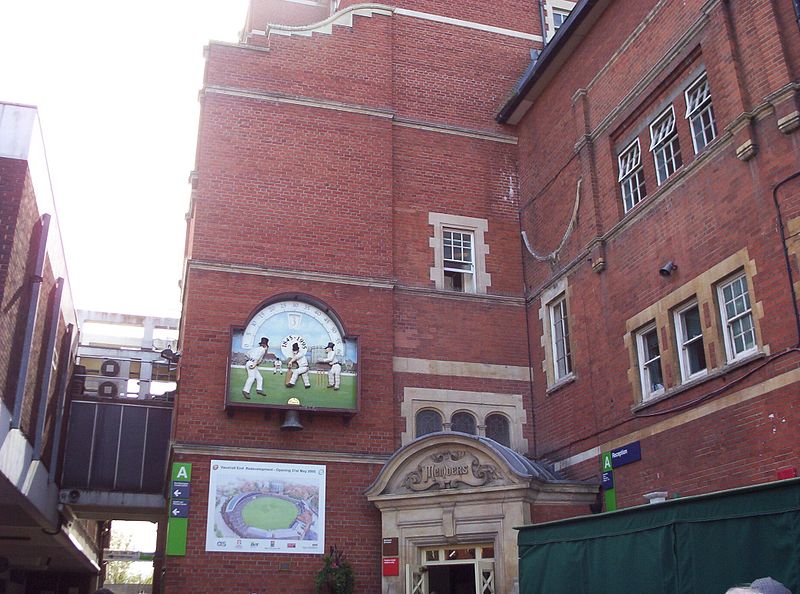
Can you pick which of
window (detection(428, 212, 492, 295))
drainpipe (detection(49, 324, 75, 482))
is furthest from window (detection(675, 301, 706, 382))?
drainpipe (detection(49, 324, 75, 482))

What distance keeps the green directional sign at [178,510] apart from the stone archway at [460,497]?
338cm

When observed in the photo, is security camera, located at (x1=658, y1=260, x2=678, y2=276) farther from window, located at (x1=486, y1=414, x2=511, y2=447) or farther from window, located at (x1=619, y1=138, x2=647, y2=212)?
window, located at (x1=486, y1=414, x2=511, y2=447)

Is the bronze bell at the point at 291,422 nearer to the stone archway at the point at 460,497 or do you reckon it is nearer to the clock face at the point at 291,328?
the clock face at the point at 291,328

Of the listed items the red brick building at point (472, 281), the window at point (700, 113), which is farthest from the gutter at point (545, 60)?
the window at point (700, 113)

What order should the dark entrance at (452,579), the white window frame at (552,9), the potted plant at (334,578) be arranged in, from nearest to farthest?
the potted plant at (334,578), the dark entrance at (452,579), the white window frame at (552,9)

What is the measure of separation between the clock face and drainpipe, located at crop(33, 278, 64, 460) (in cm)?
349

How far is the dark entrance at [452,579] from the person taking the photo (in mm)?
18516

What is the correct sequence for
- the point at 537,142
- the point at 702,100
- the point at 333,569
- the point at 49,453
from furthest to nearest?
1. the point at 537,142
2. the point at 49,453
3. the point at 333,569
4. the point at 702,100

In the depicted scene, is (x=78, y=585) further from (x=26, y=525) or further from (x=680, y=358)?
(x=680, y=358)

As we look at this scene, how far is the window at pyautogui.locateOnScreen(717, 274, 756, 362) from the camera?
497 inches

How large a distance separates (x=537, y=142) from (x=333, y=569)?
34.8 ft

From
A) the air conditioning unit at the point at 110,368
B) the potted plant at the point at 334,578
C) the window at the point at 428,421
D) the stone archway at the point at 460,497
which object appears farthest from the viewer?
the air conditioning unit at the point at 110,368

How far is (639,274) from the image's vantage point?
605 inches

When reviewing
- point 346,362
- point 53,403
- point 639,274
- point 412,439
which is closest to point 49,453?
point 53,403
